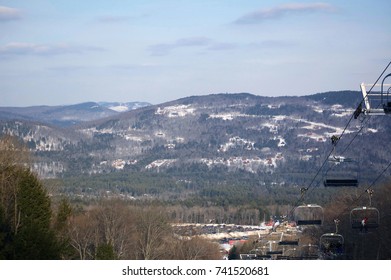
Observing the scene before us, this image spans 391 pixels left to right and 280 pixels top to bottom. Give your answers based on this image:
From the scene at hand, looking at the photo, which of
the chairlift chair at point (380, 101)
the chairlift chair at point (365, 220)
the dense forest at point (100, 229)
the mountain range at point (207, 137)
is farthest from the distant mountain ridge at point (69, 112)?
the chairlift chair at point (380, 101)

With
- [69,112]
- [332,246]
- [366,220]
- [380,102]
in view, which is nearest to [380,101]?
[380,102]

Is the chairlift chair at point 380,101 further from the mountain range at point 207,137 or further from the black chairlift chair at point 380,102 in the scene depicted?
the mountain range at point 207,137

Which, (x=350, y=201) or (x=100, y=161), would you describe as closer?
(x=350, y=201)

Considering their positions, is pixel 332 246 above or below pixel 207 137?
above

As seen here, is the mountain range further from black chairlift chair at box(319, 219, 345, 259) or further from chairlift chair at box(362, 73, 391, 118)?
chairlift chair at box(362, 73, 391, 118)

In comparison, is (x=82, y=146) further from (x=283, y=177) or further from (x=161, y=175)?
(x=283, y=177)

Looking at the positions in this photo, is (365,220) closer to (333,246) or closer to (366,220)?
(366,220)

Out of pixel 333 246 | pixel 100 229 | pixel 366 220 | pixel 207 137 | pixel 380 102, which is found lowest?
pixel 100 229
